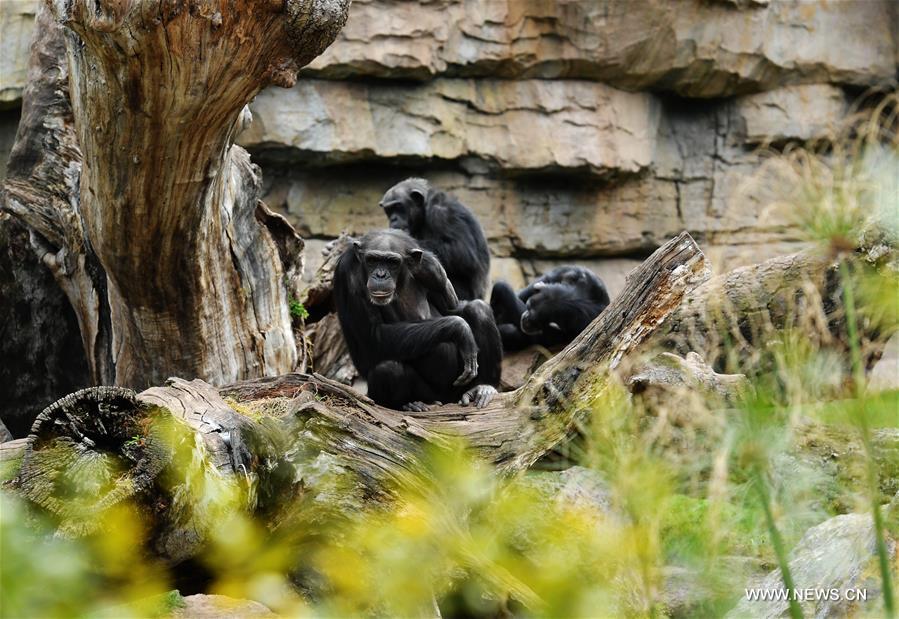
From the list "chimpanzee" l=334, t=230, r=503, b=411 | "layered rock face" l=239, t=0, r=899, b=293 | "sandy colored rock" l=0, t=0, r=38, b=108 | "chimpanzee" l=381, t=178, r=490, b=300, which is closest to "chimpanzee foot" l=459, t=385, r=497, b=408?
"chimpanzee" l=334, t=230, r=503, b=411

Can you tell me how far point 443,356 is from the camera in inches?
258

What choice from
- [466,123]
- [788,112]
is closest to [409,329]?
[466,123]

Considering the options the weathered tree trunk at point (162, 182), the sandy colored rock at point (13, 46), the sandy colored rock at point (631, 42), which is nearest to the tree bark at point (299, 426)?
the weathered tree trunk at point (162, 182)

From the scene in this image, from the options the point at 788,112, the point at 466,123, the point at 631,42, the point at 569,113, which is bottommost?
the point at 466,123

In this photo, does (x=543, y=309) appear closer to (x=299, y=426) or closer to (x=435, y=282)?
(x=435, y=282)

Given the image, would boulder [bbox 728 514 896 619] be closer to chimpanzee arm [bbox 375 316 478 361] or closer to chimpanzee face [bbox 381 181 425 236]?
chimpanzee arm [bbox 375 316 478 361]

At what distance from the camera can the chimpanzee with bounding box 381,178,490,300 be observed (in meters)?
8.39

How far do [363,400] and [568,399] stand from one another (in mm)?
1016

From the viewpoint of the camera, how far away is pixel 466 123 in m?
12.4

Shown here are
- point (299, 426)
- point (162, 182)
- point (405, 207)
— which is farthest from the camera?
point (405, 207)

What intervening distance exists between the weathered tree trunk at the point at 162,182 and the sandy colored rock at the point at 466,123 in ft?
16.6

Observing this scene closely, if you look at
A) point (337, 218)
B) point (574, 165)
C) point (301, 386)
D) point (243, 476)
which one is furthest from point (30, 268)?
point (574, 165)

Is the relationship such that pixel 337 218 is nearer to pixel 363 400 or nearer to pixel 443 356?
pixel 443 356

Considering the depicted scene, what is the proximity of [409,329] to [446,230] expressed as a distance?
6.74 ft
